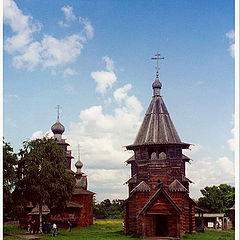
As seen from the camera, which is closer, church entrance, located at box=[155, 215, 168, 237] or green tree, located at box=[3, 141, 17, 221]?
green tree, located at box=[3, 141, 17, 221]

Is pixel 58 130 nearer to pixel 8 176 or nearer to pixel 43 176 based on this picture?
pixel 43 176

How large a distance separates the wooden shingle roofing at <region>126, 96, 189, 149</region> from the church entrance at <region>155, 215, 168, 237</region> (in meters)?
6.82

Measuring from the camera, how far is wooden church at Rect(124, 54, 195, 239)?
3195 centimetres

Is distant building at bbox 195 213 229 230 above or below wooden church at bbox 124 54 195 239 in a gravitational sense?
below

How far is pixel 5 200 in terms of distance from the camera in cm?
2730

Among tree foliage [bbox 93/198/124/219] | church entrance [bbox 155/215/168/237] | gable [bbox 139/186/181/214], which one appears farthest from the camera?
tree foliage [bbox 93/198/124/219]

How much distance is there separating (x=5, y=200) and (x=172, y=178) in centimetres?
1495

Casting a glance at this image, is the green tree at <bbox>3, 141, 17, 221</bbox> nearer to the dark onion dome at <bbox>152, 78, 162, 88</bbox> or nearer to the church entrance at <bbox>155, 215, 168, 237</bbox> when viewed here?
the church entrance at <bbox>155, 215, 168, 237</bbox>

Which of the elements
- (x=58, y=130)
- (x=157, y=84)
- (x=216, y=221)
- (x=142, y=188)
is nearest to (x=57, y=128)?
(x=58, y=130)

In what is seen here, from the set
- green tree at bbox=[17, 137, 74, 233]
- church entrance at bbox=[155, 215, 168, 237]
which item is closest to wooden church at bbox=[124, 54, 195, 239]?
church entrance at bbox=[155, 215, 168, 237]

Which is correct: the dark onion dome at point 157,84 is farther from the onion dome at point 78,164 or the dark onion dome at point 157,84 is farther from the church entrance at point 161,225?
the onion dome at point 78,164

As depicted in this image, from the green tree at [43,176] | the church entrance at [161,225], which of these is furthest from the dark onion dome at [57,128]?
the church entrance at [161,225]

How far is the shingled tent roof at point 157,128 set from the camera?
116 ft

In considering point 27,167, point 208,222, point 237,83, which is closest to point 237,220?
point 237,83
